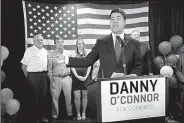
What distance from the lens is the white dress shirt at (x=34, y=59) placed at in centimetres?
492

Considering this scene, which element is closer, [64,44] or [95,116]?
[95,116]

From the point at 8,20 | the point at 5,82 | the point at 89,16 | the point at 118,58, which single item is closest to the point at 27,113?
the point at 5,82

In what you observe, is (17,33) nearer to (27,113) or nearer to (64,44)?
(64,44)

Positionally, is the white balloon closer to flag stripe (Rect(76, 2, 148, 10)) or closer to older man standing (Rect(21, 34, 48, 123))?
flag stripe (Rect(76, 2, 148, 10))

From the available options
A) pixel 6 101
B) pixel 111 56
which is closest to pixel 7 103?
pixel 6 101

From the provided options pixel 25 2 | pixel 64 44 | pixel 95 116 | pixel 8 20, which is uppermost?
pixel 25 2

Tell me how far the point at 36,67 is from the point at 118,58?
2118 millimetres

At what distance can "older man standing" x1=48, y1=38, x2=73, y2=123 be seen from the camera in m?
5.06

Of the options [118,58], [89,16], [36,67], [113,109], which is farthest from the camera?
[89,16]

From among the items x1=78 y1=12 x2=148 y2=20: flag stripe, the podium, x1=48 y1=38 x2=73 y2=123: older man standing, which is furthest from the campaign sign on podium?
x1=78 y1=12 x2=148 y2=20: flag stripe

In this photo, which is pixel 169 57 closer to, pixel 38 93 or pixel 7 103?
pixel 38 93

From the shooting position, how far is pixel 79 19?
206 inches

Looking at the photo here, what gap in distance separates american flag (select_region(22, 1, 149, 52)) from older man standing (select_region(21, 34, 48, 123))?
0.40 feet

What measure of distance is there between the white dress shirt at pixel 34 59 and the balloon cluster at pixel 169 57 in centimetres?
216
